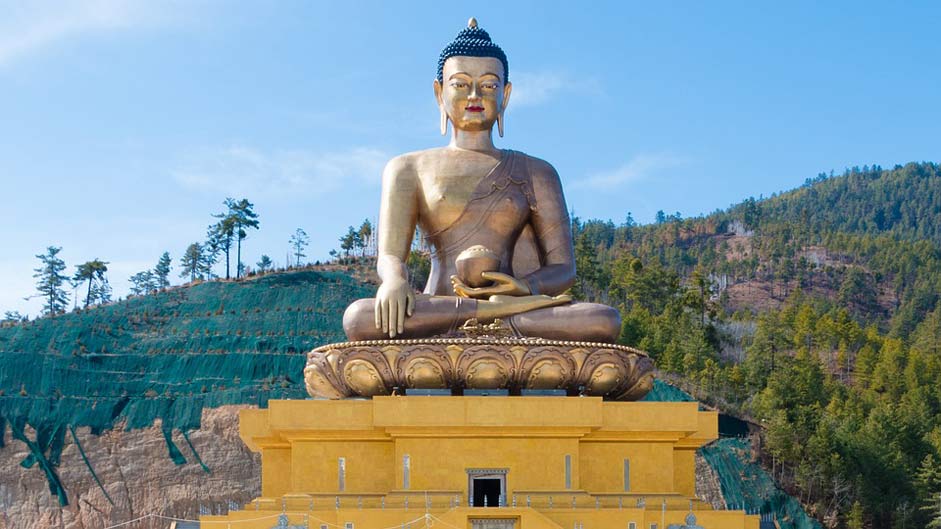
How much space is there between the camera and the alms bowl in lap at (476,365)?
48.0ft

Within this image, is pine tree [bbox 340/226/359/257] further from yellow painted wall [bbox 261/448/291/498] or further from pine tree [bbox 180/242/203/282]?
yellow painted wall [bbox 261/448/291/498]

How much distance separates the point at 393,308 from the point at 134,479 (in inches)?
922

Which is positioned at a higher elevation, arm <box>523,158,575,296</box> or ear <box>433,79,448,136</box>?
ear <box>433,79,448,136</box>

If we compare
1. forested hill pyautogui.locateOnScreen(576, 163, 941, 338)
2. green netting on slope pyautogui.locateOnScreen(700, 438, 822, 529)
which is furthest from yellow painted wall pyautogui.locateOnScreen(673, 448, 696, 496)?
forested hill pyautogui.locateOnScreen(576, 163, 941, 338)

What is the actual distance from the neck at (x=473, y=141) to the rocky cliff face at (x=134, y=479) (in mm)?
19913

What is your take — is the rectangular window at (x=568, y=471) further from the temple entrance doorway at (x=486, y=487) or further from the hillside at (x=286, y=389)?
the hillside at (x=286, y=389)

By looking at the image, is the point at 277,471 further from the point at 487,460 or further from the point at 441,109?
the point at 441,109

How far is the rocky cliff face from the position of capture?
3553cm

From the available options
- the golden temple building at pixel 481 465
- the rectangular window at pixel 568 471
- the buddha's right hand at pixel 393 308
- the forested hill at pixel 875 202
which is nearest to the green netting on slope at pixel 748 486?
the golden temple building at pixel 481 465

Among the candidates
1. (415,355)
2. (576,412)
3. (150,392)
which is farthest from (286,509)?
(150,392)

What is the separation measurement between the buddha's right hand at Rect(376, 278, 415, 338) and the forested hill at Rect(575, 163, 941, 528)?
16.5m

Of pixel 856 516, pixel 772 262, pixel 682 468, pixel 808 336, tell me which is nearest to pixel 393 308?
pixel 682 468

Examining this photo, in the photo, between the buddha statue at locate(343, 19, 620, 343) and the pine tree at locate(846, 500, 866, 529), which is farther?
the pine tree at locate(846, 500, 866, 529)

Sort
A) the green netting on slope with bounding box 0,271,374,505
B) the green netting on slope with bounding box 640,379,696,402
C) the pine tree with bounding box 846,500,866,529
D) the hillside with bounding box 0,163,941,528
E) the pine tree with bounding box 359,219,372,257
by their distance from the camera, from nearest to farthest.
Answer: the pine tree with bounding box 846,500,866,529 → the hillside with bounding box 0,163,941,528 → the green netting on slope with bounding box 640,379,696,402 → the green netting on slope with bounding box 0,271,374,505 → the pine tree with bounding box 359,219,372,257
